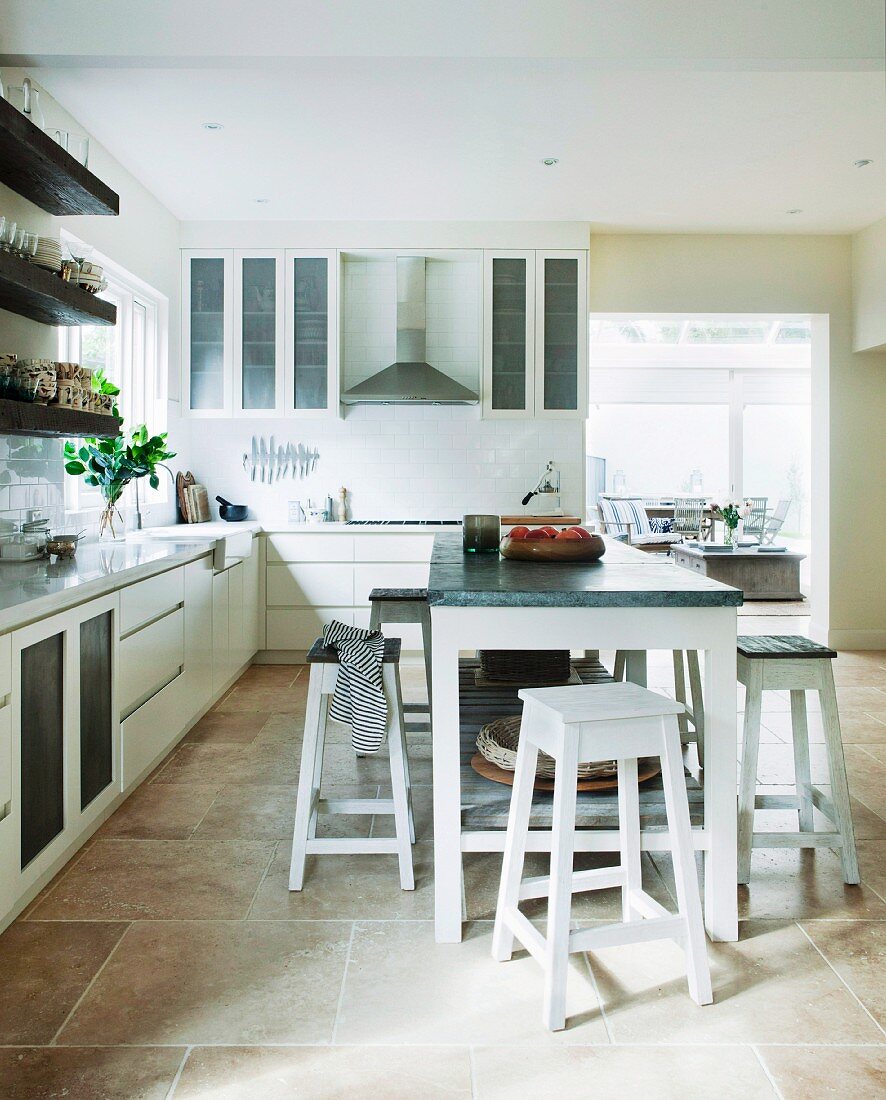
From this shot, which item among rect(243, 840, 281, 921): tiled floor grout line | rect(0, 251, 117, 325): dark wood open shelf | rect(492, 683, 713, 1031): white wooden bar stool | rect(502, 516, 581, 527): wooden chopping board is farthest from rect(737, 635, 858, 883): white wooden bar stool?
rect(502, 516, 581, 527): wooden chopping board

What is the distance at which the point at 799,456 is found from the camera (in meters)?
10.7

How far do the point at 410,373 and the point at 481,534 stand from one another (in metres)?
3.00

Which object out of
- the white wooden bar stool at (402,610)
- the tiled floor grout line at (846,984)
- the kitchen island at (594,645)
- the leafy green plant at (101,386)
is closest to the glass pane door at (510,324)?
the white wooden bar stool at (402,610)

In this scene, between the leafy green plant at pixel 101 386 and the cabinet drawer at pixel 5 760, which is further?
the leafy green plant at pixel 101 386

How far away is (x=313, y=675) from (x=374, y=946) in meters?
0.75

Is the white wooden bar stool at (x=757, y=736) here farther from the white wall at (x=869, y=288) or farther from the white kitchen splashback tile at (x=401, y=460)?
the white wall at (x=869, y=288)

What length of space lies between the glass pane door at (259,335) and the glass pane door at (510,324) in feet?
4.72

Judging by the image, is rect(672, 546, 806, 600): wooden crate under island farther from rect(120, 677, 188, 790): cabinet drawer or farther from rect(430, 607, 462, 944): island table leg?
rect(430, 607, 462, 944): island table leg

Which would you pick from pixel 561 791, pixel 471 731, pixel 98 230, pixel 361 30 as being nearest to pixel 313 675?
pixel 471 731

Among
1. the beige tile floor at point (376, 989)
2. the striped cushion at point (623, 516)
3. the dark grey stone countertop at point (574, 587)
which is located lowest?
the beige tile floor at point (376, 989)

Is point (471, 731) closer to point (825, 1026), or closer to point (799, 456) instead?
point (825, 1026)

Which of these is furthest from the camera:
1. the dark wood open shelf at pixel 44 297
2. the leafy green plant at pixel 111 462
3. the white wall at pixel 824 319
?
the white wall at pixel 824 319

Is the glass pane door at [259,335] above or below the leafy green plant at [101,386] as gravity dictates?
above

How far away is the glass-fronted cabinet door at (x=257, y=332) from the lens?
588 cm
